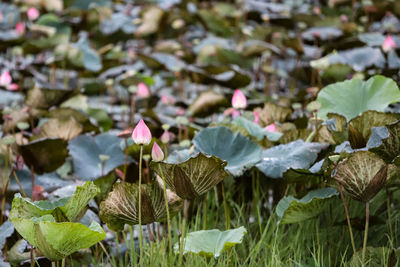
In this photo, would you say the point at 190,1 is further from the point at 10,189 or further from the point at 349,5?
the point at 10,189

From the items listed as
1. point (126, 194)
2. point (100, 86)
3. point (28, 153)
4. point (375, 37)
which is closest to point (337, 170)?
point (126, 194)

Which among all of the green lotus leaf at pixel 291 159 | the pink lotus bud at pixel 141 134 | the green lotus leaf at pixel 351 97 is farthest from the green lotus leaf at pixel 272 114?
the pink lotus bud at pixel 141 134

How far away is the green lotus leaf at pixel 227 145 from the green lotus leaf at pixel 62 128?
493mm

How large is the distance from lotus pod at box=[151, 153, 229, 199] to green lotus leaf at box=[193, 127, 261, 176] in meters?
0.25

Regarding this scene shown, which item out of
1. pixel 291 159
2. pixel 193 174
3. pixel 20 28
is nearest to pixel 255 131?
pixel 291 159

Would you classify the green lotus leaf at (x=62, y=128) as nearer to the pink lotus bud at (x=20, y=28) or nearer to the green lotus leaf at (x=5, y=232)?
the green lotus leaf at (x=5, y=232)

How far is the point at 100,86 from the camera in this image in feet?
8.82

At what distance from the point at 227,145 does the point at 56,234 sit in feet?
1.80

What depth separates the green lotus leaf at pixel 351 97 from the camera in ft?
4.73

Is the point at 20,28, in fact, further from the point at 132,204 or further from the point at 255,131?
the point at 132,204

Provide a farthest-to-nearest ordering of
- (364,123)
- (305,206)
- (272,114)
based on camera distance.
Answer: (272,114) < (364,123) < (305,206)

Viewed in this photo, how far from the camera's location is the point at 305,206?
1116 millimetres

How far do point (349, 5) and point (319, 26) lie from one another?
774 mm

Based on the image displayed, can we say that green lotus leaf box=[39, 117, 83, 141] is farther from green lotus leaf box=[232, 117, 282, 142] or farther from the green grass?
green lotus leaf box=[232, 117, 282, 142]
